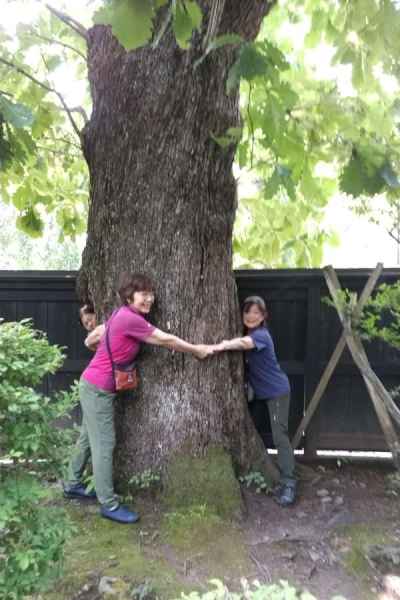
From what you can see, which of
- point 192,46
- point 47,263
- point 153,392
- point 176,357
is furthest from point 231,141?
point 47,263

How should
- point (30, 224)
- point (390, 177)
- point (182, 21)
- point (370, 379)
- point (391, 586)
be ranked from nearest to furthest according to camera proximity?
1. point (182, 21)
2. point (391, 586)
3. point (390, 177)
4. point (370, 379)
5. point (30, 224)

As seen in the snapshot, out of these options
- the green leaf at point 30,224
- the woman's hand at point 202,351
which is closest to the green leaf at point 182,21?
the woman's hand at point 202,351

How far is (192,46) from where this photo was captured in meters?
3.72

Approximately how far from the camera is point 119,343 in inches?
146

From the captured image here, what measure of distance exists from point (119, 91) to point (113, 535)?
3.29m

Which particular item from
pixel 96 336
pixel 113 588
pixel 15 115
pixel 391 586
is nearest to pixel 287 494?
pixel 391 586

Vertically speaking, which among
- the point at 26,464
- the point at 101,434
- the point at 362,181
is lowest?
the point at 101,434

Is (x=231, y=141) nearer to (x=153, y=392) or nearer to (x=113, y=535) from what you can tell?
(x=153, y=392)

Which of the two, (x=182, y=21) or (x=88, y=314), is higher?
(x=182, y=21)

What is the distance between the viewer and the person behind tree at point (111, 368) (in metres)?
3.66

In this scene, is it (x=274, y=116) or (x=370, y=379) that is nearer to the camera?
(x=274, y=116)

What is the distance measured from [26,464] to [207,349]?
169 cm

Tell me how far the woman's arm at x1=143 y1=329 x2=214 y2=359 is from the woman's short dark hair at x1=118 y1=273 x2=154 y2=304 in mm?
326

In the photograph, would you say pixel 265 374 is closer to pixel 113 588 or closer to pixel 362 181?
pixel 362 181
